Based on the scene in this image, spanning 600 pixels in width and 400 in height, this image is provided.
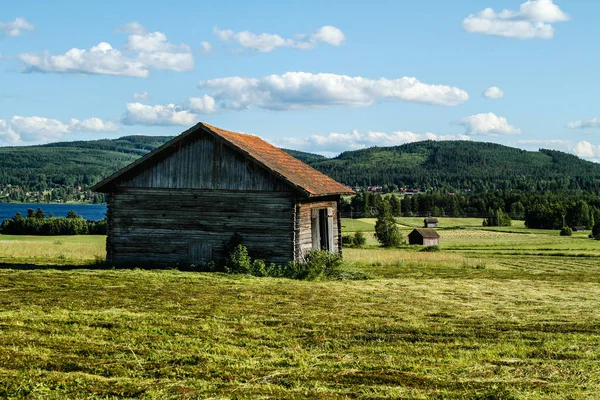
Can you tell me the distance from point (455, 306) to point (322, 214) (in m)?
12.9

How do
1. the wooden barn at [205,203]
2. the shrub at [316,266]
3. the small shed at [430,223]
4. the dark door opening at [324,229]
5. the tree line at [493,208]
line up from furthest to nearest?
1. the tree line at [493,208]
2. the small shed at [430,223]
3. the dark door opening at [324,229]
4. the wooden barn at [205,203]
5. the shrub at [316,266]

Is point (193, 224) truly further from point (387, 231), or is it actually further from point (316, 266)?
point (387, 231)

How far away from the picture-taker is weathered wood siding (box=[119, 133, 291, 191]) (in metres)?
27.6

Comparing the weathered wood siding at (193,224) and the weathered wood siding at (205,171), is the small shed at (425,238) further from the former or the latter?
the weathered wood siding at (205,171)

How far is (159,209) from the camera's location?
28.6m

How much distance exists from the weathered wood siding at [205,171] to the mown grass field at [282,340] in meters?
4.99

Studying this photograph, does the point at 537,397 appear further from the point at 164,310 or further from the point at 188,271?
the point at 188,271

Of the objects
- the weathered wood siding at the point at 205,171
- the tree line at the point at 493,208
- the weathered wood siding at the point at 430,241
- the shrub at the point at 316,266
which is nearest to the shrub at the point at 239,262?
the shrub at the point at 316,266

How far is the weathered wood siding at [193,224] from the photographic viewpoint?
2738cm

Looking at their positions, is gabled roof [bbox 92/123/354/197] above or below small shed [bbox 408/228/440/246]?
above

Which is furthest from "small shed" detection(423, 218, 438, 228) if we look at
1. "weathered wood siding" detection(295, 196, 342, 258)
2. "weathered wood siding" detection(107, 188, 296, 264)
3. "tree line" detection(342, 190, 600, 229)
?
"weathered wood siding" detection(107, 188, 296, 264)

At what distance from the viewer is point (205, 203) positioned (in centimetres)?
2814

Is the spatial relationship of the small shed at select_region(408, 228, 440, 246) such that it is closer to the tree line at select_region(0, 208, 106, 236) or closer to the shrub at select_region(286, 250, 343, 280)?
the tree line at select_region(0, 208, 106, 236)

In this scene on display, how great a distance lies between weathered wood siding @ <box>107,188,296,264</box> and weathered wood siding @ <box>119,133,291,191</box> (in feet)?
0.91
